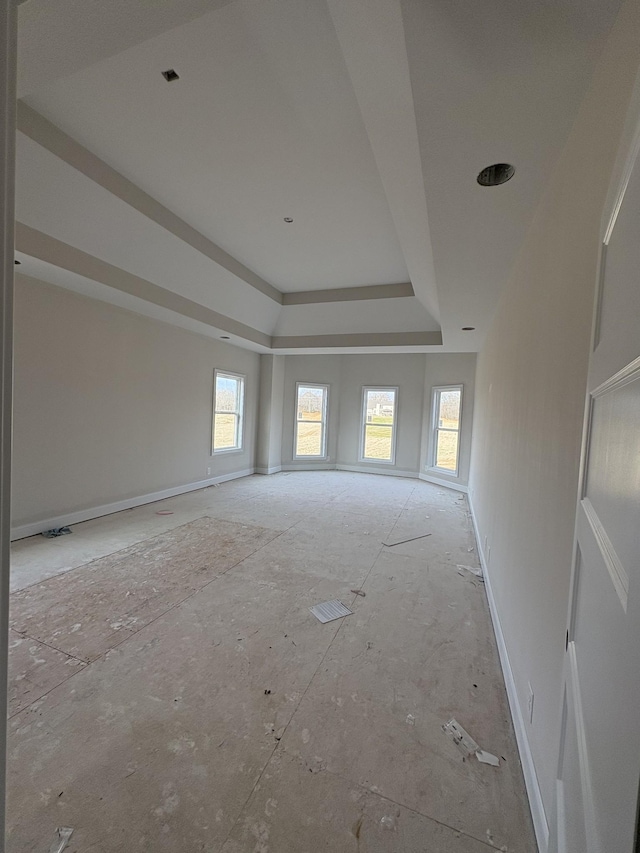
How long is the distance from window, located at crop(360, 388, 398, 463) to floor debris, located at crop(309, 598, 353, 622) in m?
5.58

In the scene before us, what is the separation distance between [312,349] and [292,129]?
4.17 meters

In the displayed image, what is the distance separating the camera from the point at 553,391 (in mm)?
1418

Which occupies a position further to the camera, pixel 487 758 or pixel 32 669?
pixel 32 669

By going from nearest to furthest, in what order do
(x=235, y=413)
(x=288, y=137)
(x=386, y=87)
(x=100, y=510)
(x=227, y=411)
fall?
(x=386, y=87) → (x=288, y=137) → (x=100, y=510) → (x=227, y=411) → (x=235, y=413)

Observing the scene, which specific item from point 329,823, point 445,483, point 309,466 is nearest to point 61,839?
point 329,823

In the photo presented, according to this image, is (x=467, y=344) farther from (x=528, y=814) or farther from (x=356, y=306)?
(x=528, y=814)

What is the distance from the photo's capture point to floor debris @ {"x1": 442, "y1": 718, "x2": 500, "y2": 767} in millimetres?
1488

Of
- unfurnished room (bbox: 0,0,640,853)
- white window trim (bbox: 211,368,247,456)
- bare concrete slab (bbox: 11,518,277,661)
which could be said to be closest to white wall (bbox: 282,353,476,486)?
white window trim (bbox: 211,368,247,456)

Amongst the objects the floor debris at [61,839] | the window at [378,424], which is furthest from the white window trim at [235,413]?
the floor debris at [61,839]

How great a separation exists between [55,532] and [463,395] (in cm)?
647

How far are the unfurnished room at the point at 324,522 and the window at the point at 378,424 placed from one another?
3676 millimetres

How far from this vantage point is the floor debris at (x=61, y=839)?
1133 mm

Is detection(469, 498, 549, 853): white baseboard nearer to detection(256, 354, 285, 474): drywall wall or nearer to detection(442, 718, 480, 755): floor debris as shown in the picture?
detection(442, 718, 480, 755): floor debris

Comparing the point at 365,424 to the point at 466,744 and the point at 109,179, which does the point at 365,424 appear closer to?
the point at 109,179
